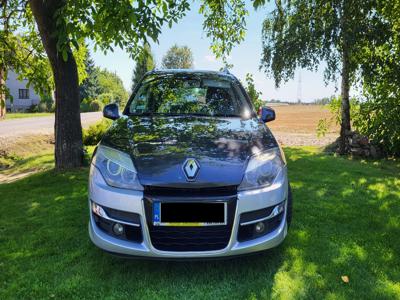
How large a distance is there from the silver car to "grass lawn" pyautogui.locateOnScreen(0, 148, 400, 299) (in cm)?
33

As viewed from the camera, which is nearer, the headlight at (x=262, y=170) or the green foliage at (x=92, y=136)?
the headlight at (x=262, y=170)

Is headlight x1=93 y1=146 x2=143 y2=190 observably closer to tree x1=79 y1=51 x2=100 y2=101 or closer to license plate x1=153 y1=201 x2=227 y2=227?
license plate x1=153 y1=201 x2=227 y2=227

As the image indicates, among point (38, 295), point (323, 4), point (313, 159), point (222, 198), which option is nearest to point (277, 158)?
point (222, 198)

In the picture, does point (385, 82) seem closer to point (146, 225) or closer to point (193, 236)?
point (193, 236)

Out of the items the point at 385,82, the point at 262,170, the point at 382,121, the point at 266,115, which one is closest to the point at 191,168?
the point at 262,170

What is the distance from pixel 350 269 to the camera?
3.38 metres

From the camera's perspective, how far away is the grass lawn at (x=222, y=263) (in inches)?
119

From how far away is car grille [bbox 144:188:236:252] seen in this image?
9.37 feet

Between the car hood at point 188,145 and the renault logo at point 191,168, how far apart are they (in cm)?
2

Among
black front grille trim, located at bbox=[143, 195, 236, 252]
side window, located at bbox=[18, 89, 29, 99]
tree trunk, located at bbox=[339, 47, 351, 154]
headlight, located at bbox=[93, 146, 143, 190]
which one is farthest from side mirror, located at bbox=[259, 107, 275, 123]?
side window, located at bbox=[18, 89, 29, 99]

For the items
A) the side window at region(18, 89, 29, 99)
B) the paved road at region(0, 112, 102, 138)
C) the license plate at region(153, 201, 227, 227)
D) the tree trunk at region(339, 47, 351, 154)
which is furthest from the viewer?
the side window at region(18, 89, 29, 99)

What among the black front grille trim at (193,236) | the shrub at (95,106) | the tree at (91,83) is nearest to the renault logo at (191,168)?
the black front grille trim at (193,236)

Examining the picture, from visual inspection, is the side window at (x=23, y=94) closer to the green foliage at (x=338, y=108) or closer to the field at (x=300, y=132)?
the field at (x=300, y=132)

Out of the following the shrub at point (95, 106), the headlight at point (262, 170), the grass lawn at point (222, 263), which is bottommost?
the grass lawn at point (222, 263)
